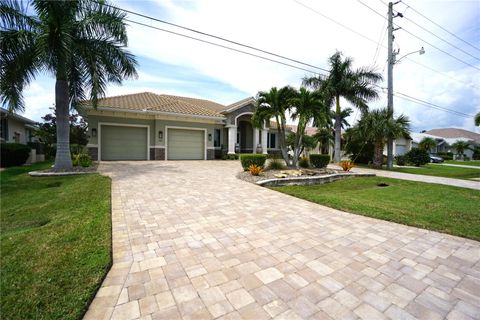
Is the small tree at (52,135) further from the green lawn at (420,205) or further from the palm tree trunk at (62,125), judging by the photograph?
the green lawn at (420,205)

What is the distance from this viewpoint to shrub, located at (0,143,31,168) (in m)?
13.9

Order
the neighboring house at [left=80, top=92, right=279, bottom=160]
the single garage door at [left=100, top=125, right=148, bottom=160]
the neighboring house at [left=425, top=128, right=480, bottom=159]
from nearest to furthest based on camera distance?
the neighboring house at [left=80, top=92, right=279, bottom=160] → the single garage door at [left=100, top=125, right=148, bottom=160] → the neighboring house at [left=425, top=128, right=480, bottom=159]

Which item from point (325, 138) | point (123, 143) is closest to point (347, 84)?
point (325, 138)

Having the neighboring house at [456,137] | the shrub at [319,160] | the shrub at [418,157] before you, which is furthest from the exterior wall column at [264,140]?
the neighboring house at [456,137]

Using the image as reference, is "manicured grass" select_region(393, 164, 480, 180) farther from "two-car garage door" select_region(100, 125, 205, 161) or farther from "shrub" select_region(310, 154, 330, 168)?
"two-car garage door" select_region(100, 125, 205, 161)

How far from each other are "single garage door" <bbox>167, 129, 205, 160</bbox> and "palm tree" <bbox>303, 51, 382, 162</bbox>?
36.2 ft

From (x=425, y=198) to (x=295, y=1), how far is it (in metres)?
8.60

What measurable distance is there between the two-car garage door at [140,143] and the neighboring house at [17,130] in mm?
5721

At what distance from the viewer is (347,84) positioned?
60.9 feet

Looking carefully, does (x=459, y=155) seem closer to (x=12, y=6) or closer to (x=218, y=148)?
(x=218, y=148)

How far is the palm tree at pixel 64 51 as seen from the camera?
28.6 ft

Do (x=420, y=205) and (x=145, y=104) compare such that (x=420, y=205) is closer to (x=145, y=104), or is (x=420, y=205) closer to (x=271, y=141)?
(x=145, y=104)

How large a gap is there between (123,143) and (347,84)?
1768cm

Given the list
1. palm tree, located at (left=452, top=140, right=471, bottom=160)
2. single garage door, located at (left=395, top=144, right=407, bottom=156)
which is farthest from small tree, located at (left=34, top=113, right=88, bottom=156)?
palm tree, located at (left=452, top=140, right=471, bottom=160)
